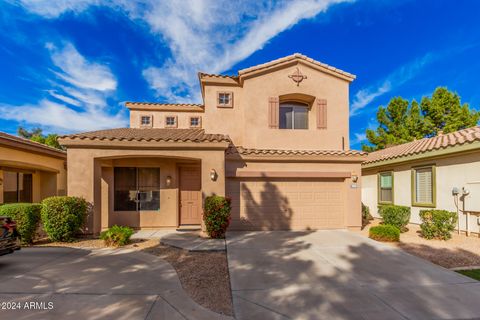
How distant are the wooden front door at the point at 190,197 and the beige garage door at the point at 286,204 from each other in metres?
1.80

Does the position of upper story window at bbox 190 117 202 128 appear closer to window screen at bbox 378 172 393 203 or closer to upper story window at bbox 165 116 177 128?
upper story window at bbox 165 116 177 128

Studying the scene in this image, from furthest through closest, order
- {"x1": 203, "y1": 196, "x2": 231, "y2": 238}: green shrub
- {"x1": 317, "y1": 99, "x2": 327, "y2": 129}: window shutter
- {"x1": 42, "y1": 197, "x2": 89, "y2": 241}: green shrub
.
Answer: {"x1": 317, "y1": 99, "x2": 327, "y2": 129}: window shutter, {"x1": 203, "y1": 196, "x2": 231, "y2": 238}: green shrub, {"x1": 42, "y1": 197, "x2": 89, "y2": 241}: green shrub

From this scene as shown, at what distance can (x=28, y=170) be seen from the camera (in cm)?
1183

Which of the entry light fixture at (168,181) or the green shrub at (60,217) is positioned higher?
the entry light fixture at (168,181)

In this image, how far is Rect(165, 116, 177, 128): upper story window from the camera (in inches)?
663

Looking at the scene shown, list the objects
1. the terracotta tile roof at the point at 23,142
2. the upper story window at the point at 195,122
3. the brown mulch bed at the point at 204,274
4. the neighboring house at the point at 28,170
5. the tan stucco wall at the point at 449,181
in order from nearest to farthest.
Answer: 1. the brown mulch bed at the point at 204,274
2. the tan stucco wall at the point at 449,181
3. the terracotta tile roof at the point at 23,142
4. the neighboring house at the point at 28,170
5. the upper story window at the point at 195,122

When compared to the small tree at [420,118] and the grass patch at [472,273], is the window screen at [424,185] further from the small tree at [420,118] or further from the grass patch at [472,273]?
the small tree at [420,118]

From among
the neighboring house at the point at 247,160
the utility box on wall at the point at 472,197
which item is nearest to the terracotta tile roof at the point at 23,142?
the neighboring house at the point at 247,160

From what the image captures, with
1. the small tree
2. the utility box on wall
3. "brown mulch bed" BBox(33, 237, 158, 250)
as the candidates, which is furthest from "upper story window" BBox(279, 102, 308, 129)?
the small tree

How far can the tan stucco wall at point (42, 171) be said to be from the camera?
1052 centimetres

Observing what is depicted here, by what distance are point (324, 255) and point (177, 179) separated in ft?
21.9

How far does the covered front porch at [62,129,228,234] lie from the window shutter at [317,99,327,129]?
5.12m

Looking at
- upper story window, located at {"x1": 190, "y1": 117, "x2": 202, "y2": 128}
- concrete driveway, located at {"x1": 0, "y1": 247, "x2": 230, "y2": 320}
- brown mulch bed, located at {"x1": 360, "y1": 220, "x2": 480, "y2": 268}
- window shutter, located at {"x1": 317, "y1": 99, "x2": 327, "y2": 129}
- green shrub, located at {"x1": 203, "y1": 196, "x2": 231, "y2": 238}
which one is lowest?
brown mulch bed, located at {"x1": 360, "y1": 220, "x2": 480, "y2": 268}

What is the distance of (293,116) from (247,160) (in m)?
3.74
